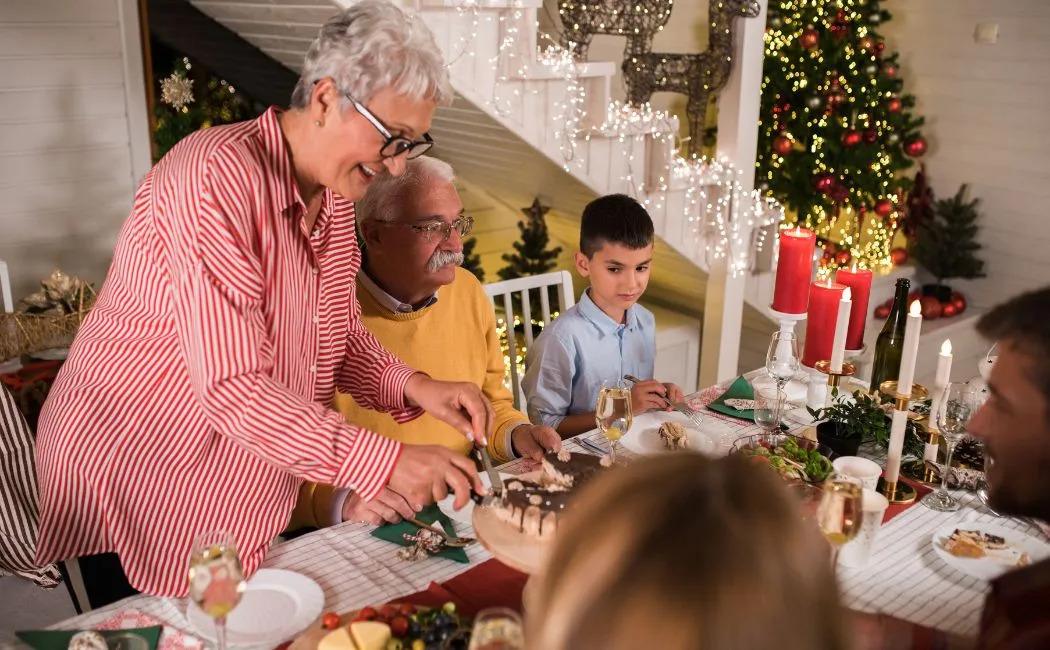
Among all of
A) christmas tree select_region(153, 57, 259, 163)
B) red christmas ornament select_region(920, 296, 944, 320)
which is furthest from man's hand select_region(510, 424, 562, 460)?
red christmas ornament select_region(920, 296, 944, 320)

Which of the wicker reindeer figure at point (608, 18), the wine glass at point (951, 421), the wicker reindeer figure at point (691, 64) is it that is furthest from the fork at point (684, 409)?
the wicker reindeer figure at point (691, 64)

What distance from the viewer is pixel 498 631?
3.03ft

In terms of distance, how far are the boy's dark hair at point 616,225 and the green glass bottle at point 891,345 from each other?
67 cm

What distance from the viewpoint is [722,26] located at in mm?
3477

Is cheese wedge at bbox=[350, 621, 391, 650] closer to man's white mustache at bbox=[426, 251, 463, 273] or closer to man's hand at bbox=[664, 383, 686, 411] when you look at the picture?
man's white mustache at bbox=[426, 251, 463, 273]

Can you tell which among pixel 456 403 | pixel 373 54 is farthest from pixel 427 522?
pixel 373 54

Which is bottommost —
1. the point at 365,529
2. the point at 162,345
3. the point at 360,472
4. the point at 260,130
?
the point at 365,529

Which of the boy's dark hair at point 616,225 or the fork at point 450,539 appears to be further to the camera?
the boy's dark hair at point 616,225

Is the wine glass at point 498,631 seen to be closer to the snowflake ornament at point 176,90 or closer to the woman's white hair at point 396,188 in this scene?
the woman's white hair at point 396,188

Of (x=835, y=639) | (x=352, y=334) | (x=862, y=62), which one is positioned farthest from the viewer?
(x=862, y=62)

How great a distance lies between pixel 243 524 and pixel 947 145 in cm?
481

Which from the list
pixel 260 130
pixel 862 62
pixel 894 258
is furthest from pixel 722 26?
pixel 260 130

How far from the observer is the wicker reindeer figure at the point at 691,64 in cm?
343

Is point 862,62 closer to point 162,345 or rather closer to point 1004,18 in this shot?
point 1004,18
